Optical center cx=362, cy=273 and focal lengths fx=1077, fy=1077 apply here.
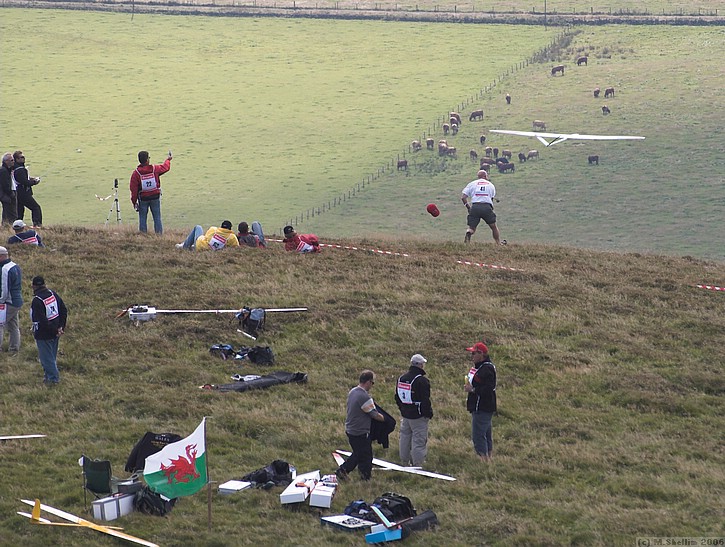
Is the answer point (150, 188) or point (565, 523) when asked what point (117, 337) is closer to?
point (150, 188)

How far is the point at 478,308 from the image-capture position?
24.7 metres

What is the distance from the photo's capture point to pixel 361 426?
622 inches

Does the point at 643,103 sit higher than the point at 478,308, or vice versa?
the point at 643,103

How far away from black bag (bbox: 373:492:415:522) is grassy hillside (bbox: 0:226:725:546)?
1.51 feet

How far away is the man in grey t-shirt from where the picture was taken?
15.7 m

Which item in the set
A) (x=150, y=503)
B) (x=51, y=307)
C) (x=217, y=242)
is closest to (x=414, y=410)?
(x=150, y=503)

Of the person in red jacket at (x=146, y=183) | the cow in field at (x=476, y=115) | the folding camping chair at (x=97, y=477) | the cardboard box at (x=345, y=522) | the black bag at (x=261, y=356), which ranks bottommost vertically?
the cardboard box at (x=345, y=522)

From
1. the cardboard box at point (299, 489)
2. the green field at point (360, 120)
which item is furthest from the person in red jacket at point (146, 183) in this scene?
the green field at point (360, 120)

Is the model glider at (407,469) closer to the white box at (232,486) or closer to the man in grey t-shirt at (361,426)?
the man in grey t-shirt at (361,426)

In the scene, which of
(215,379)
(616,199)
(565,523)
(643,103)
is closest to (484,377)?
(565,523)

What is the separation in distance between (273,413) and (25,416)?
4186 millimetres

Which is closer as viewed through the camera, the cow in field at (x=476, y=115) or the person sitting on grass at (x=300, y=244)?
the person sitting on grass at (x=300, y=244)

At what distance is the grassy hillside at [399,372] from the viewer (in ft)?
48.5

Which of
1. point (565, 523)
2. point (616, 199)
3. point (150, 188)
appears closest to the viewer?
point (565, 523)
